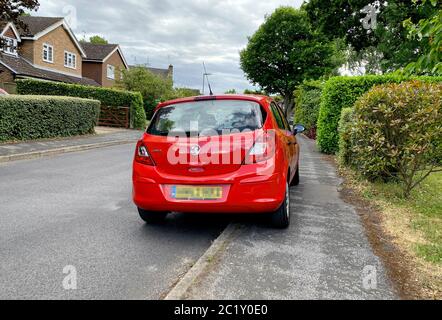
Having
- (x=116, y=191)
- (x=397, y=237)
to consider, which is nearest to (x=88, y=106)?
(x=116, y=191)

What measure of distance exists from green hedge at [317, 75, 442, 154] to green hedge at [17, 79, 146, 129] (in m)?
15.1

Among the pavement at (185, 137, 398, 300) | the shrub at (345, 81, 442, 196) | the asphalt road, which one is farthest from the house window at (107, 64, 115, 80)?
the pavement at (185, 137, 398, 300)

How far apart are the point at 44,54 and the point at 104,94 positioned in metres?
12.2

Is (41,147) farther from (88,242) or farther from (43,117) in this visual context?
(88,242)

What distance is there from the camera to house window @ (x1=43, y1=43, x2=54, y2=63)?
33.4 metres

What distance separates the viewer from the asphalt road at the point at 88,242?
3189 millimetres

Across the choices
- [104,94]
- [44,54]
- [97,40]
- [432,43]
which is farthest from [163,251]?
[97,40]

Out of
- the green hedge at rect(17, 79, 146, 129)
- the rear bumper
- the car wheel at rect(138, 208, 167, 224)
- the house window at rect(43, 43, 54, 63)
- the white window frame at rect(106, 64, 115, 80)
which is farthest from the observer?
the white window frame at rect(106, 64, 115, 80)

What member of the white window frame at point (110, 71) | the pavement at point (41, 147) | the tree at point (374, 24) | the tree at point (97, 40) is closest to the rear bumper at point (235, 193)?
the pavement at point (41, 147)

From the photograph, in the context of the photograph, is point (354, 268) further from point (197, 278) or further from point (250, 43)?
point (250, 43)

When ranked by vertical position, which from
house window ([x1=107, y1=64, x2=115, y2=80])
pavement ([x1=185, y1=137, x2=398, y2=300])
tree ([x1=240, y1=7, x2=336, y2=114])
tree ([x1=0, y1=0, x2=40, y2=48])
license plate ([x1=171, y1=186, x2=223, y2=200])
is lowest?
pavement ([x1=185, y1=137, x2=398, y2=300])

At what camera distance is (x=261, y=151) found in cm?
428

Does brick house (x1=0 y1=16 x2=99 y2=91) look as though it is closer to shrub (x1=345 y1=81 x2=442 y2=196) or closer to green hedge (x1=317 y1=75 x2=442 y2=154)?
green hedge (x1=317 y1=75 x2=442 y2=154)

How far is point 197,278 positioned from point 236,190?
1.25 meters
